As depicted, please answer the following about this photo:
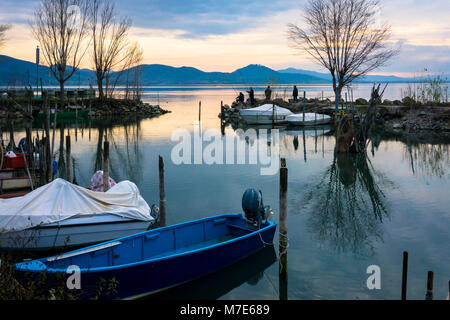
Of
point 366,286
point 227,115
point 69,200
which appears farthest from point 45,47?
point 366,286

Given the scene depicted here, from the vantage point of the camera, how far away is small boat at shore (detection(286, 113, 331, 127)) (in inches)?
1587

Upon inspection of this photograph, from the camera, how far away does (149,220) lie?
11.5 m

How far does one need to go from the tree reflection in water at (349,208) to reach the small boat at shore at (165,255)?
7.89ft

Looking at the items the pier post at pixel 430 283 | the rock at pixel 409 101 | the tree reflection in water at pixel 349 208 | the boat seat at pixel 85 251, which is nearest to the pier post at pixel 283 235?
the tree reflection in water at pixel 349 208

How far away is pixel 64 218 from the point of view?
10.4m

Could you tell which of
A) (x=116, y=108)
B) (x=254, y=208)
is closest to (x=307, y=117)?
(x=116, y=108)

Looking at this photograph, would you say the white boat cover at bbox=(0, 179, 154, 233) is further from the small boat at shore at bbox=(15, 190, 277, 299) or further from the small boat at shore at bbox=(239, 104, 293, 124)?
the small boat at shore at bbox=(239, 104, 293, 124)

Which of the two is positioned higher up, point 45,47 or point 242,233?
point 45,47

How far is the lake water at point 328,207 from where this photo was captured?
946 centimetres

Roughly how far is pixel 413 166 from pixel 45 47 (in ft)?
139

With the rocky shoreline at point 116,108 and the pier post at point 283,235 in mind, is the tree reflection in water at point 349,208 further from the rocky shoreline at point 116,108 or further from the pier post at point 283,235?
the rocky shoreline at point 116,108

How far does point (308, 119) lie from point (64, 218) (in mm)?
32555
